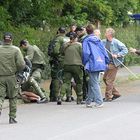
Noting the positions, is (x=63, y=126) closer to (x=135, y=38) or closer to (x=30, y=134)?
(x=30, y=134)

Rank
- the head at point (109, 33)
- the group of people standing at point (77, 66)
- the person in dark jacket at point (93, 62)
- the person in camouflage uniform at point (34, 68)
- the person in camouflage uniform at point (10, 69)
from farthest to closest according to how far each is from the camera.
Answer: the head at point (109, 33)
the person in camouflage uniform at point (34, 68)
the group of people standing at point (77, 66)
the person in dark jacket at point (93, 62)
the person in camouflage uniform at point (10, 69)

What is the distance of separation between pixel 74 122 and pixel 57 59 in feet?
14.6

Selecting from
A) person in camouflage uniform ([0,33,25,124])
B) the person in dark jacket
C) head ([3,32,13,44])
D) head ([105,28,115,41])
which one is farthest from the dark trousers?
head ([3,32,13,44])

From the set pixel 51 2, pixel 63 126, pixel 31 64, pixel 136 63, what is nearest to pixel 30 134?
pixel 63 126

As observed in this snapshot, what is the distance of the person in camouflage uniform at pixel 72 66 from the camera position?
1591cm

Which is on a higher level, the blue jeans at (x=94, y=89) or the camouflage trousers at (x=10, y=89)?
the camouflage trousers at (x=10, y=89)

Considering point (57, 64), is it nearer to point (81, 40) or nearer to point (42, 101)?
point (81, 40)

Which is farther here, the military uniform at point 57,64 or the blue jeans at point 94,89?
the military uniform at point 57,64

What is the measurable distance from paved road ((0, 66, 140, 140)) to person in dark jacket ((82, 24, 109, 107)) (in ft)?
1.01

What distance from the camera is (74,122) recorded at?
494 inches

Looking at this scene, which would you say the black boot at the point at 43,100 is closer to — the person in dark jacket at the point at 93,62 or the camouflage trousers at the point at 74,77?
the camouflage trousers at the point at 74,77

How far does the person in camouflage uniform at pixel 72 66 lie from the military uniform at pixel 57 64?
1.43 feet

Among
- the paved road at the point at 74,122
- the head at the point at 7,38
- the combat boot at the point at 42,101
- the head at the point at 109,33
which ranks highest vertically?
the head at the point at 7,38

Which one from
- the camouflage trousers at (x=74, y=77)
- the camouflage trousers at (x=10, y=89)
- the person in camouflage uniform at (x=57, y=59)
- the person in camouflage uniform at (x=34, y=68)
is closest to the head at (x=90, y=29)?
the camouflage trousers at (x=74, y=77)
